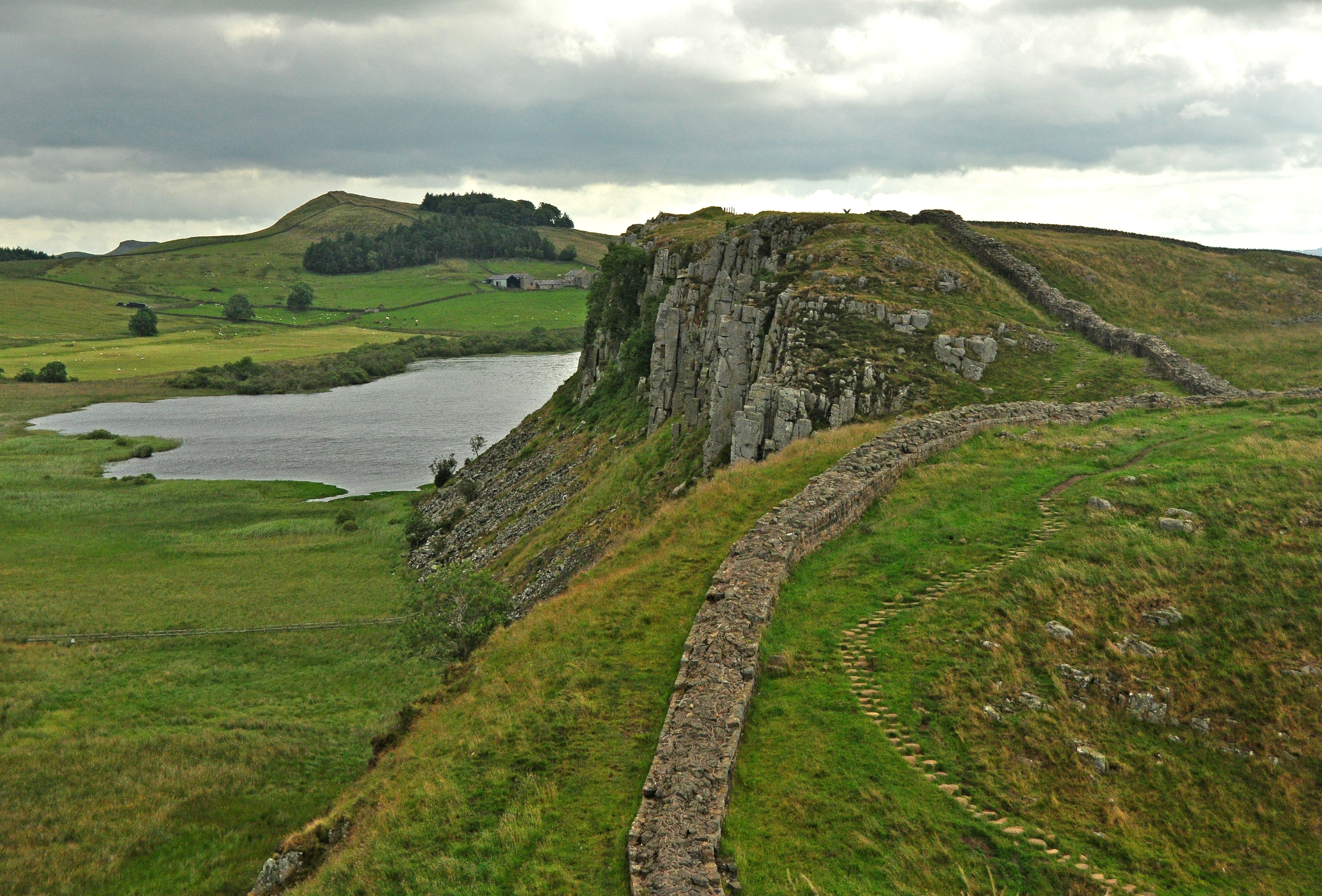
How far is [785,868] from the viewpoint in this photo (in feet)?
37.5

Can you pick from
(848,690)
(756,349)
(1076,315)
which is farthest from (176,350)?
(848,690)

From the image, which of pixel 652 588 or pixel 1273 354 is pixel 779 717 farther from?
pixel 1273 354

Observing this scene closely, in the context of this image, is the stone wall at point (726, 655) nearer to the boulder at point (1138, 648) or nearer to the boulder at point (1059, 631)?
the boulder at point (1059, 631)

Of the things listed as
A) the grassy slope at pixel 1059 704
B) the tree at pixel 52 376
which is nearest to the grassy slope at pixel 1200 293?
the grassy slope at pixel 1059 704

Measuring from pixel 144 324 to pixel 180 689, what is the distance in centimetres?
18793

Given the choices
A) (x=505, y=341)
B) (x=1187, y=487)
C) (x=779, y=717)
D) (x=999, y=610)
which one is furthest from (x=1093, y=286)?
(x=505, y=341)

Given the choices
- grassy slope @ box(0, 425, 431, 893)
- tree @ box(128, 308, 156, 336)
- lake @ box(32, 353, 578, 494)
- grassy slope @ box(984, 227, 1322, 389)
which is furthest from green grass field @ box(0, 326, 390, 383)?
grassy slope @ box(984, 227, 1322, 389)

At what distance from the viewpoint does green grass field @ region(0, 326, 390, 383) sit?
154 metres

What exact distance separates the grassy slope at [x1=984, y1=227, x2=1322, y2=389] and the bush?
38.1 metres

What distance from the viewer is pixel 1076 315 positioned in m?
48.0

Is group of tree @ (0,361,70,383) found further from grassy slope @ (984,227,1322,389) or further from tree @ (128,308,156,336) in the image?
grassy slope @ (984,227,1322,389)

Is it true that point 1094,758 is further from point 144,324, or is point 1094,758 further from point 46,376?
point 144,324

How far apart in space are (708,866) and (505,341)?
614 feet

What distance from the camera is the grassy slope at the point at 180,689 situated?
25.2 m
